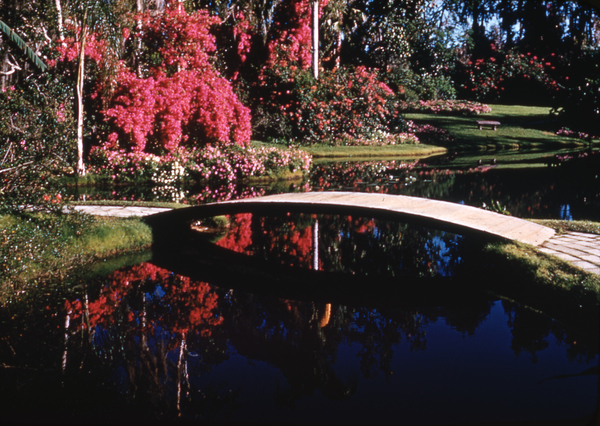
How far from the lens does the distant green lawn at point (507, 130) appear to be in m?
19.9

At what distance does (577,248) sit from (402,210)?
5.81 feet

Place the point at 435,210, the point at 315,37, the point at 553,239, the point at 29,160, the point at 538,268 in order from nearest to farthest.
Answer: the point at 538,268, the point at 435,210, the point at 553,239, the point at 29,160, the point at 315,37

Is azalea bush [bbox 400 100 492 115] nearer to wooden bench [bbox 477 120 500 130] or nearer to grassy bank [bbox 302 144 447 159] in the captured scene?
wooden bench [bbox 477 120 500 130]

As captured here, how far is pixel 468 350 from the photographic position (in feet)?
13.1

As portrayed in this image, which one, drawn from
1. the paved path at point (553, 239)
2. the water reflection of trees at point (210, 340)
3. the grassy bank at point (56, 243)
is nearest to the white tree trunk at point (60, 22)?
the grassy bank at point (56, 243)

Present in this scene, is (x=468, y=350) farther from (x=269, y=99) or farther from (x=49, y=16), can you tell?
(x=269, y=99)

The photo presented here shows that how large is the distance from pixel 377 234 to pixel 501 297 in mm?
3147

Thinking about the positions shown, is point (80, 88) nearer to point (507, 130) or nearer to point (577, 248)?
point (577, 248)

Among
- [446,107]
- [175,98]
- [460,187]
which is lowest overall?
[460,187]

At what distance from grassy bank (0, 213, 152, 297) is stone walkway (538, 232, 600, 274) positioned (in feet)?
15.4

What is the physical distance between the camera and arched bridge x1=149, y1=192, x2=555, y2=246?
16.9 ft

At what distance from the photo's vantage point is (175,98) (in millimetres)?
11430

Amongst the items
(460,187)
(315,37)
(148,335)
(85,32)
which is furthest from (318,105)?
(148,335)

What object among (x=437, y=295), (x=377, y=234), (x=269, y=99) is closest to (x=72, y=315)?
(x=437, y=295)
